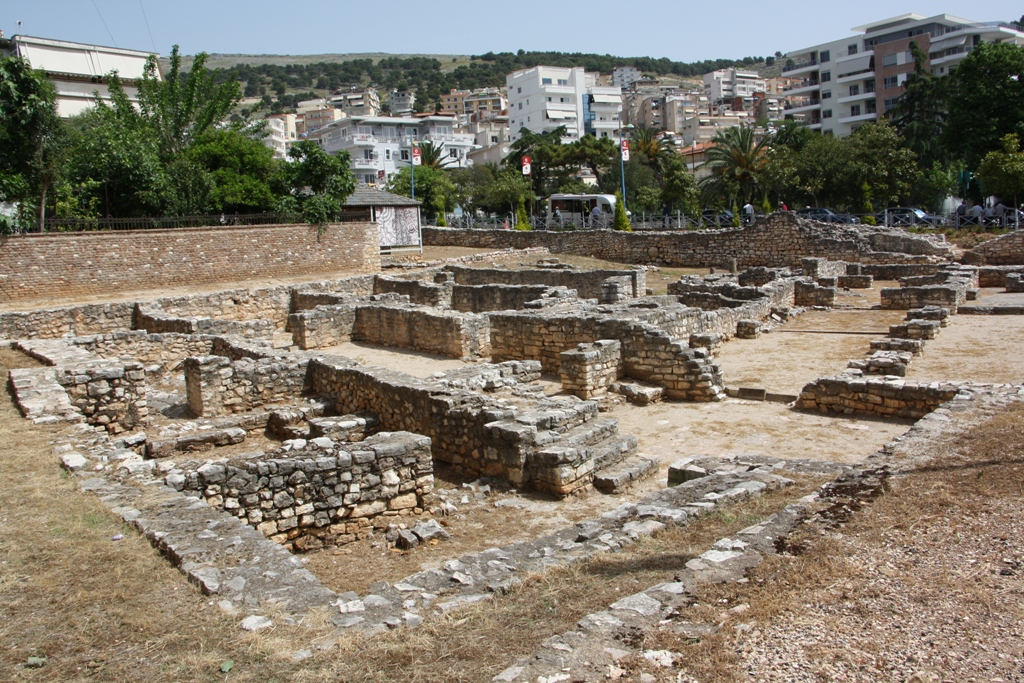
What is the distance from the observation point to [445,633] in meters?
4.69

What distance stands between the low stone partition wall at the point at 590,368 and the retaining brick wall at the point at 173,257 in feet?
57.1

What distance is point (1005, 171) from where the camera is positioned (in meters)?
36.4

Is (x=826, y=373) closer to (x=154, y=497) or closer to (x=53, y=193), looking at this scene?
(x=154, y=497)

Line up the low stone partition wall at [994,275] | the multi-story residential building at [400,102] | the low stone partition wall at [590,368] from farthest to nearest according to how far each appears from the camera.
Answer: the multi-story residential building at [400,102], the low stone partition wall at [994,275], the low stone partition wall at [590,368]

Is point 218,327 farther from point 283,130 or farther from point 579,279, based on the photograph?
point 283,130

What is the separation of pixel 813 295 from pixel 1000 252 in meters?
11.3

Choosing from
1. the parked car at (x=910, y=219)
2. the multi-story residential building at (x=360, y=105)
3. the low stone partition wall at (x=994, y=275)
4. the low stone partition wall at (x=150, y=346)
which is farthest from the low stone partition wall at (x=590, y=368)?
the multi-story residential building at (x=360, y=105)

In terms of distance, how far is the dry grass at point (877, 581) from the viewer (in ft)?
13.7

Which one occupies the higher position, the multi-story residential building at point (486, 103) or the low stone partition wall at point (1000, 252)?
the multi-story residential building at point (486, 103)

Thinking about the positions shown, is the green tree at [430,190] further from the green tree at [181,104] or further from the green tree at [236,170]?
the green tree at [236,170]

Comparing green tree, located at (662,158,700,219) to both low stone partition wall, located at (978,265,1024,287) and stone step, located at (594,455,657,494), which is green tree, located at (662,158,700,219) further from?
stone step, located at (594,455,657,494)

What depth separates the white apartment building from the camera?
111062 millimetres

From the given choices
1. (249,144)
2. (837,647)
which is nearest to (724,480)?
(837,647)

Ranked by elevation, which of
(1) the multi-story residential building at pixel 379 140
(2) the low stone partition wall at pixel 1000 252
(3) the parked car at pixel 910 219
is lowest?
(2) the low stone partition wall at pixel 1000 252
